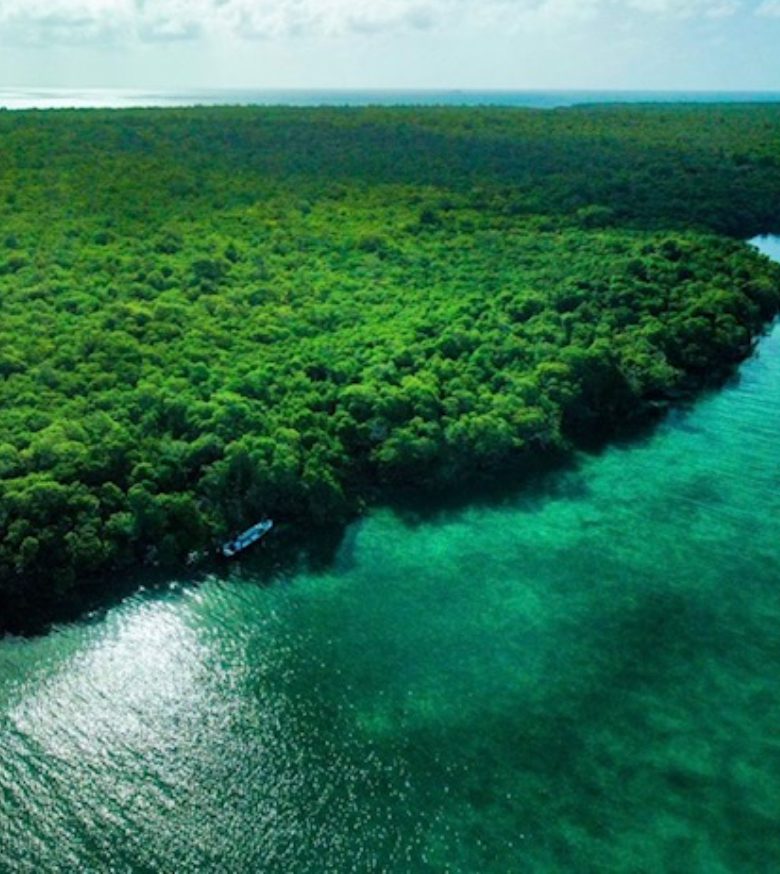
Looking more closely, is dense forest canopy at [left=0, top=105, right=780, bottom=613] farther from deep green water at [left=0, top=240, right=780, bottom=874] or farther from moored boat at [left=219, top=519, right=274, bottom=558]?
deep green water at [left=0, top=240, right=780, bottom=874]

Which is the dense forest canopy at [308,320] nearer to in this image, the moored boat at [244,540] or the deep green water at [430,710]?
the moored boat at [244,540]

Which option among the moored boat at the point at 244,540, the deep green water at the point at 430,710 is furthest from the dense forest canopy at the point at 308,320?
the deep green water at the point at 430,710

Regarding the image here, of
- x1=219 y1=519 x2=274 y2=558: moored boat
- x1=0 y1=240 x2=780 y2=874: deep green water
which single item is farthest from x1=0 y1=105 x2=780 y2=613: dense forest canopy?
x1=0 y1=240 x2=780 y2=874: deep green water

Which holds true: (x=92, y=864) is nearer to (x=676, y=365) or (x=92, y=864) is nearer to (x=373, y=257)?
(x=676, y=365)

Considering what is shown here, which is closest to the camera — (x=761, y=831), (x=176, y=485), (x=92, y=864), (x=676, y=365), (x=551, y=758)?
(x=92, y=864)

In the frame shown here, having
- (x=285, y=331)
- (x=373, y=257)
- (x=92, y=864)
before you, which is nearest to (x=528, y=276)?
(x=373, y=257)

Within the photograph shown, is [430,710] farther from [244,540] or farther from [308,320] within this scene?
[308,320]

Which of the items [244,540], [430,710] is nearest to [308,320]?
[244,540]
